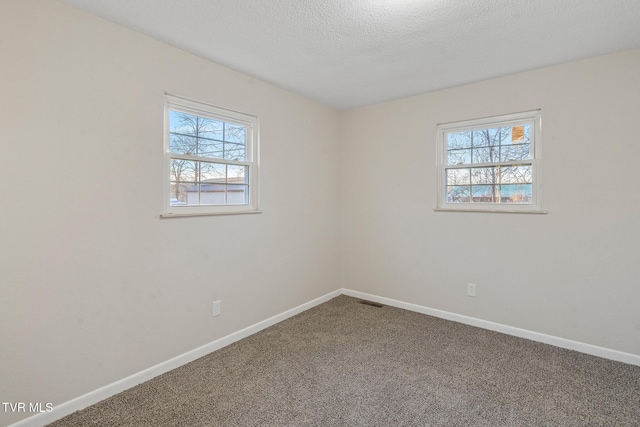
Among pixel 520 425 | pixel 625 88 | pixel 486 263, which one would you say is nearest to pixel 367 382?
pixel 520 425

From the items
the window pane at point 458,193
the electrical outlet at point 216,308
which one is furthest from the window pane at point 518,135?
the electrical outlet at point 216,308

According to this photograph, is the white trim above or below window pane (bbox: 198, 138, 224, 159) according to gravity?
below

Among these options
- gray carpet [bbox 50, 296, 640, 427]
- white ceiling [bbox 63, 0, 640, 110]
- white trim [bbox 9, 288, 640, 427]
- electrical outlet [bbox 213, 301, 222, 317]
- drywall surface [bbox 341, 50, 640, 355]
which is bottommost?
gray carpet [bbox 50, 296, 640, 427]

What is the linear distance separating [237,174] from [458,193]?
2322mm

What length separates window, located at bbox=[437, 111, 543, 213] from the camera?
2.97 m

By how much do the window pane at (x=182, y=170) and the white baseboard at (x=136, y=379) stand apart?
4.67ft

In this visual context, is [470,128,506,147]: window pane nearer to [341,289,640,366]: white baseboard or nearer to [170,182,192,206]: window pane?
[341,289,640,366]: white baseboard

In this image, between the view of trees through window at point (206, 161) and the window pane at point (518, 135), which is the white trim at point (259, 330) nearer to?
the view of trees through window at point (206, 161)

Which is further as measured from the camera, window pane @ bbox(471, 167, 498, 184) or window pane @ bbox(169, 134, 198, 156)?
window pane @ bbox(471, 167, 498, 184)

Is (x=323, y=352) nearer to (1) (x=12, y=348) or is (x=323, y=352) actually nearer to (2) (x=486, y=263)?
(2) (x=486, y=263)

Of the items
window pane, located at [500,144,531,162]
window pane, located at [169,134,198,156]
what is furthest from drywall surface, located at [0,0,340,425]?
window pane, located at [500,144,531,162]

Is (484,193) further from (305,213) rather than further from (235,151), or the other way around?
(235,151)

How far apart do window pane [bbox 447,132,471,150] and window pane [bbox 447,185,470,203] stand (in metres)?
0.43

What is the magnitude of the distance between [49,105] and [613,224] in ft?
13.4
